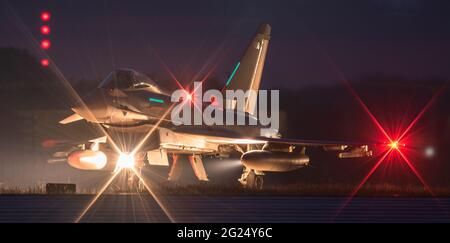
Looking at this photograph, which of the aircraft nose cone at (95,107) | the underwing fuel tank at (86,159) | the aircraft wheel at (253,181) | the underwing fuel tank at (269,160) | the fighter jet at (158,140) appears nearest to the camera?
the underwing fuel tank at (86,159)

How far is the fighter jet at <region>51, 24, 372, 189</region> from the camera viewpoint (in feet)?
67.7

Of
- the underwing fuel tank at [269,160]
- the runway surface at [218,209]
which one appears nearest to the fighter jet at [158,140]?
the underwing fuel tank at [269,160]

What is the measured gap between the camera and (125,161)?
20969mm

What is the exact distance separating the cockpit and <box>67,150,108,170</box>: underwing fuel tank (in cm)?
208

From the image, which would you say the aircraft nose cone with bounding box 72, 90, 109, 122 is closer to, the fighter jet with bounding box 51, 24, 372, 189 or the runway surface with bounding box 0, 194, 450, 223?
the fighter jet with bounding box 51, 24, 372, 189

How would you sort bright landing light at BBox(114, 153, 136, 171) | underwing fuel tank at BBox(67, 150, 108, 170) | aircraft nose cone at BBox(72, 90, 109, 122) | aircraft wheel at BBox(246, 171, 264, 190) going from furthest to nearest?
aircraft wheel at BBox(246, 171, 264, 190), bright landing light at BBox(114, 153, 136, 171), aircraft nose cone at BBox(72, 90, 109, 122), underwing fuel tank at BBox(67, 150, 108, 170)

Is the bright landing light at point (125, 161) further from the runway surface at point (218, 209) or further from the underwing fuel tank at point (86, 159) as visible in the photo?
the runway surface at point (218, 209)

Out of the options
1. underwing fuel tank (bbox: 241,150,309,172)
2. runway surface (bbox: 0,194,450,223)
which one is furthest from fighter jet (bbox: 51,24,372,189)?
runway surface (bbox: 0,194,450,223)

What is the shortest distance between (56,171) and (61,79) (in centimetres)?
451

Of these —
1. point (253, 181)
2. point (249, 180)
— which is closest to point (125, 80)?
point (249, 180)

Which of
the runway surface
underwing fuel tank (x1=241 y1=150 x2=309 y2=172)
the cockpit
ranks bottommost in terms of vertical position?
the runway surface

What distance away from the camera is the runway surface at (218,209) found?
13023 millimetres

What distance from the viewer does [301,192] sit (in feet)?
72.3

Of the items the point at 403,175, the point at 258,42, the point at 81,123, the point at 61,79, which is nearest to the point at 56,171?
the point at 81,123
